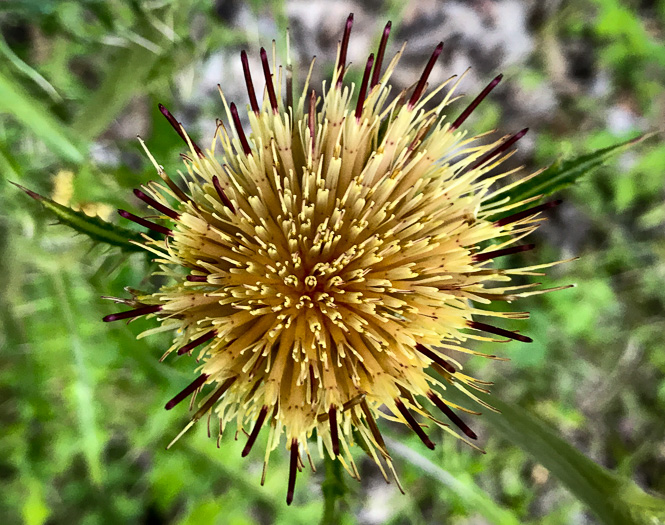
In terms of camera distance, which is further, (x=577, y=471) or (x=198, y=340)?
(x=577, y=471)

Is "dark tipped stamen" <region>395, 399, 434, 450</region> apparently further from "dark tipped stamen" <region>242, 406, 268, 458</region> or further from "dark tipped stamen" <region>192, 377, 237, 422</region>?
"dark tipped stamen" <region>192, 377, 237, 422</region>

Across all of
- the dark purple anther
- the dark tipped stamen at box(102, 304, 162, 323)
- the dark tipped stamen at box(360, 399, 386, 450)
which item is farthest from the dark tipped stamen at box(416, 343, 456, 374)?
the dark tipped stamen at box(102, 304, 162, 323)

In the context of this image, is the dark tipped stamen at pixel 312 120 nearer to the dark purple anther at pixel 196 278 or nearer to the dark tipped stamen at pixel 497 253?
the dark purple anther at pixel 196 278

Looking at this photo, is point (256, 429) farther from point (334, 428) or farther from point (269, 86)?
point (269, 86)

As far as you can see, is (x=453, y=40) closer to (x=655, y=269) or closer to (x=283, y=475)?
(x=655, y=269)

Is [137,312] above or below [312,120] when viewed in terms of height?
below

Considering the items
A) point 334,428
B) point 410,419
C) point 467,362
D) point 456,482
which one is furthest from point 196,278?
point 467,362

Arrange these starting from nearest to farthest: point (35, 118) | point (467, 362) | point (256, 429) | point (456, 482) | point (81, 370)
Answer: point (256, 429)
point (35, 118)
point (81, 370)
point (456, 482)
point (467, 362)

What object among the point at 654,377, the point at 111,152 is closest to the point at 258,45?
the point at 111,152
